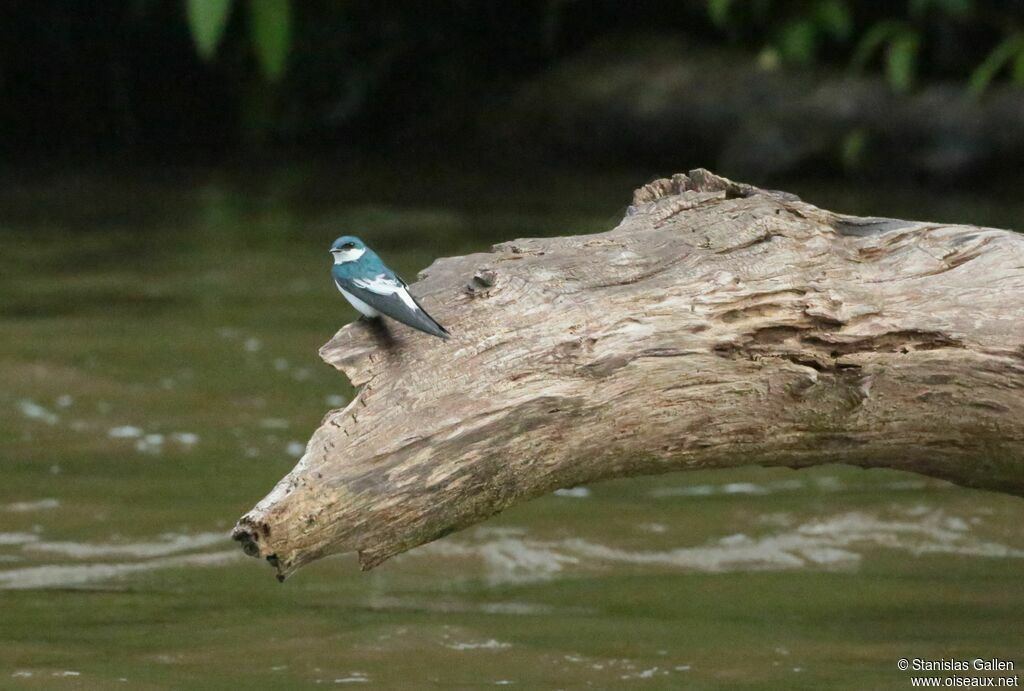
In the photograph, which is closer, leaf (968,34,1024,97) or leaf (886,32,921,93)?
leaf (968,34,1024,97)

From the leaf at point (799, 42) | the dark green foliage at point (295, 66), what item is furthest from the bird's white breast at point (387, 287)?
the dark green foliage at point (295, 66)

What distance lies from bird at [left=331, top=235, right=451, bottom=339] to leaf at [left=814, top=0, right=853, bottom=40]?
9.22m

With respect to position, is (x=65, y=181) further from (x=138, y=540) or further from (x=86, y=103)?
(x=138, y=540)

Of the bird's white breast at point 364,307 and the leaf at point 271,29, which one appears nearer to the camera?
the bird's white breast at point 364,307

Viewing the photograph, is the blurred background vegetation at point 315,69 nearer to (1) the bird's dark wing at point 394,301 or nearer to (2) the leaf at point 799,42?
(2) the leaf at point 799,42

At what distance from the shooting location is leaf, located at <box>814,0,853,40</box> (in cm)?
1081

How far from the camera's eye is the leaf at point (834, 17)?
1081 cm

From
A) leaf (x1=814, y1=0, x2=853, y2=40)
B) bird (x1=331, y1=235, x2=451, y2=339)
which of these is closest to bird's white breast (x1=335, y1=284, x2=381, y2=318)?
bird (x1=331, y1=235, x2=451, y2=339)

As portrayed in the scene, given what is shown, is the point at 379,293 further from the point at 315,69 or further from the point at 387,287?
the point at 315,69

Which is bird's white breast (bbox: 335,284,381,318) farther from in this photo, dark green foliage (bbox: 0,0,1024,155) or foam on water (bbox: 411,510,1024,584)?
dark green foliage (bbox: 0,0,1024,155)

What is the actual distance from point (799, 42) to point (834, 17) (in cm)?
36

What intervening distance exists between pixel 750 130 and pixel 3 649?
8.30 meters

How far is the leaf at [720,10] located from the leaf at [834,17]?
704mm

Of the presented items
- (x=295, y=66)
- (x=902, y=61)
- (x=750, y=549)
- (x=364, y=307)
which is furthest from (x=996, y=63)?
(x=364, y=307)
